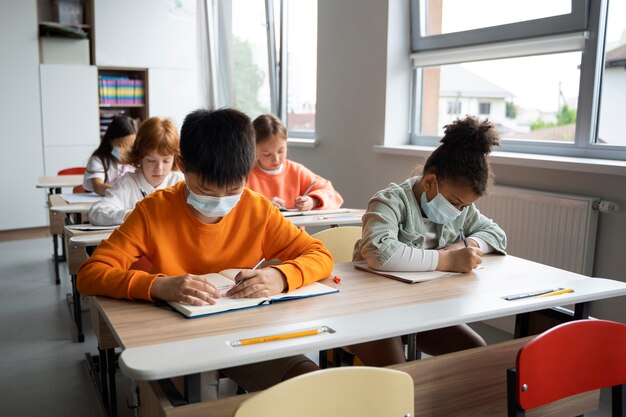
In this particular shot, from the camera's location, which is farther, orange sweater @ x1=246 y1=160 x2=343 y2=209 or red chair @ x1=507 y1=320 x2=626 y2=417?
orange sweater @ x1=246 y1=160 x2=343 y2=209

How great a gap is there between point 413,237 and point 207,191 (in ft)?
2.14

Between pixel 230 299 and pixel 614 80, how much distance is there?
2224mm

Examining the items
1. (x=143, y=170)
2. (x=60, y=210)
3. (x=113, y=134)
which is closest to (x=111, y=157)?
(x=113, y=134)

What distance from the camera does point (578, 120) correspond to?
2.80 m

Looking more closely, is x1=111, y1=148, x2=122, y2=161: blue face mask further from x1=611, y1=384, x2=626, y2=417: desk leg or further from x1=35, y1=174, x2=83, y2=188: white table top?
x1=611, y1=384, x2=626, y2=417: desk leg

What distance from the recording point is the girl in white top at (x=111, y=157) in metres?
3.61

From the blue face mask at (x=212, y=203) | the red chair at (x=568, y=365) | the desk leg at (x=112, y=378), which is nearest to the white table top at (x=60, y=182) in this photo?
the desk leg at (x=112, y=378)

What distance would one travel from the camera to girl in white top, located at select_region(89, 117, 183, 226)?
95.8 inches

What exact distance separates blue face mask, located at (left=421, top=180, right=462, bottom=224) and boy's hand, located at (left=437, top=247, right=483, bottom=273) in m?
0.14

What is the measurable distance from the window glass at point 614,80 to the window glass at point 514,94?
139mm

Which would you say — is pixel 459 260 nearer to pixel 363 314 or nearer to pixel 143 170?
pixel 363 314

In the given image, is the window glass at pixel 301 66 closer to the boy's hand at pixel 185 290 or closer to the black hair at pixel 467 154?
the black hair at pixel 467 154

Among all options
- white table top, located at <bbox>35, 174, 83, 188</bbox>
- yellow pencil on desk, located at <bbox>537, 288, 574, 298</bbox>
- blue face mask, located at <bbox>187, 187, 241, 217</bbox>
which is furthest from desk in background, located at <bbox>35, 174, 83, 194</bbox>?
yellow pencil on desk, located at <bbox>537, 288, 574, 298</bbox>

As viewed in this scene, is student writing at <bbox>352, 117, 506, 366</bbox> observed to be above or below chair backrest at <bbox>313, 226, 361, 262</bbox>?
above
